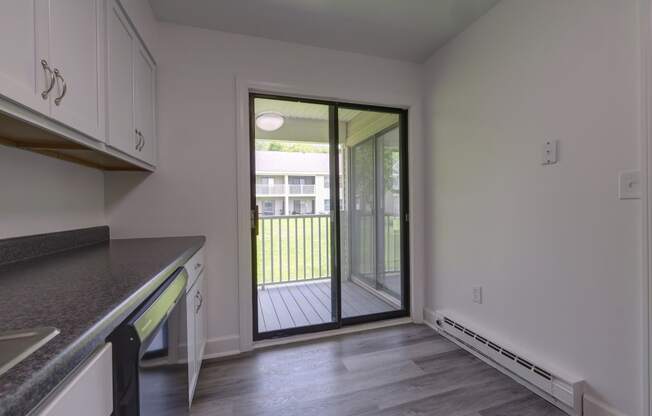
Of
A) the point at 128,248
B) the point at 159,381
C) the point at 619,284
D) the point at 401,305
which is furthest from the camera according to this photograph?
the point at 401,305

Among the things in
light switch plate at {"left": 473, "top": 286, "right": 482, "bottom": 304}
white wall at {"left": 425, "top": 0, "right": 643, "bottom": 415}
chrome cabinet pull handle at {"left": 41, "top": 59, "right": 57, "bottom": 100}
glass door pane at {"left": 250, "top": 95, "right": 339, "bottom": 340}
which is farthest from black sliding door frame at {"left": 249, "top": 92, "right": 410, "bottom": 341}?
chrome cabinet pull handle at {"left": 41, "top": 59, "right": 57, "bottom": 100}

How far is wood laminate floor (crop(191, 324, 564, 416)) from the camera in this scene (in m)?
1.46

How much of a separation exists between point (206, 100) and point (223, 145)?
0.35 meters

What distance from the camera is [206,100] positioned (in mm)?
2002

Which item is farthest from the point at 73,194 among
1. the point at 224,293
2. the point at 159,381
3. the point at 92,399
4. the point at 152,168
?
the point at 92,399

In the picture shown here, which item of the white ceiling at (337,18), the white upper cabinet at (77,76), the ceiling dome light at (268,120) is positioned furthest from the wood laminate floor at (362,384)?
the white ceiling at (337,18)

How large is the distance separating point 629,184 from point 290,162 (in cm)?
268

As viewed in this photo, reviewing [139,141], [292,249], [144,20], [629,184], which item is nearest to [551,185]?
[629,184]

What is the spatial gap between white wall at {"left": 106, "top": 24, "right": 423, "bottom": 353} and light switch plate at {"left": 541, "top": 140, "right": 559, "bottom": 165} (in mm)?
1693

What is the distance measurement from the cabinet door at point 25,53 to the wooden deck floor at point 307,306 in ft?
6.76

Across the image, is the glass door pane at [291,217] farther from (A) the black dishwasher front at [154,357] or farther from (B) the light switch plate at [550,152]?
(B) the light switch plate at [550,152]

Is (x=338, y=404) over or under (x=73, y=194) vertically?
under

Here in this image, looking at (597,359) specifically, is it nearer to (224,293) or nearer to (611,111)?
(611,111)

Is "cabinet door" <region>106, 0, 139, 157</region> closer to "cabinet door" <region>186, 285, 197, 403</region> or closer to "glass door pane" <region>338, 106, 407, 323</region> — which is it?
"cabinet door" <region>186, 285, 197, 403</region>
